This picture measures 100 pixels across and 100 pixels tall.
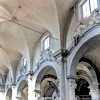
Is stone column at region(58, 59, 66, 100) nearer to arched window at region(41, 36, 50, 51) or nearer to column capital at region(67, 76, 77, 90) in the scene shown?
column capital at region(67, 76, 77, 90)

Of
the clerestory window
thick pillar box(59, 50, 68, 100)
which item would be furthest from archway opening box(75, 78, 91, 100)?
the clerestory window

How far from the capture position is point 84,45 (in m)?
13.6

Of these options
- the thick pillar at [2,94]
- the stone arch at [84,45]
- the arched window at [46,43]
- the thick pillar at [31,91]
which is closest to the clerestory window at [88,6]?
the stone arch at [84,45]

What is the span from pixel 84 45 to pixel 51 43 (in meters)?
4.06

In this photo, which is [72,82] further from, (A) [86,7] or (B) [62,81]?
(A) [86,7]

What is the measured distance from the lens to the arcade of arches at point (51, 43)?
13.8 metres

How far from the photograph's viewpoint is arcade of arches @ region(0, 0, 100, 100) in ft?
45.4

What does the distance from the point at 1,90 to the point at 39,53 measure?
29.2 feet

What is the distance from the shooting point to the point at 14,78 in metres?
22.5

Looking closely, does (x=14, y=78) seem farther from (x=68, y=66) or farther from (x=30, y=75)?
(x=68, y=66)

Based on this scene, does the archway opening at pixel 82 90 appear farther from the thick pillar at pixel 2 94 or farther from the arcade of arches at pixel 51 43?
the thick pillar at pixel 2 94

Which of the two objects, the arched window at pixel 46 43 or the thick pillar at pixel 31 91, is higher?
the arched window at pixel 46 43

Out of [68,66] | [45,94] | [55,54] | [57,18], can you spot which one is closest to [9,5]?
[57,18]

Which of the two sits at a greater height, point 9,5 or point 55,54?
point 9,5
